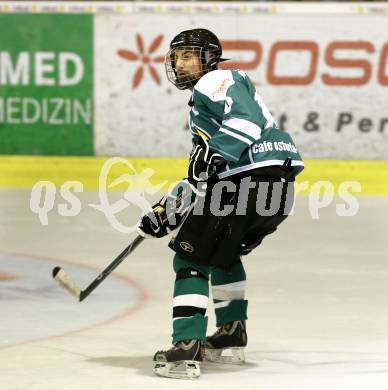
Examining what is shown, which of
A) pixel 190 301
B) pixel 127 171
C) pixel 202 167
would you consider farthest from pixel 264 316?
pixel 127 171

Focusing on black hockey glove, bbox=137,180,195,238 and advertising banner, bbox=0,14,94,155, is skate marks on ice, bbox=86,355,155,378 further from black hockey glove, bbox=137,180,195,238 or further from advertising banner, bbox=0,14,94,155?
advertising banner, bbox=0,14,94,155

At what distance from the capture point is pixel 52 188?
9.95 meters

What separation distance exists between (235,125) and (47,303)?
182cm

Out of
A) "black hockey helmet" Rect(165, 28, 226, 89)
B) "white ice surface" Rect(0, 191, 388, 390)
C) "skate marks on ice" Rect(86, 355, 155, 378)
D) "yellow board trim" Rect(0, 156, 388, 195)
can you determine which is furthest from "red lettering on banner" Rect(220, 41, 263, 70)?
"skate marks on ice" Rect(86, 355, 155, 378)

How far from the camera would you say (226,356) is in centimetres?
482

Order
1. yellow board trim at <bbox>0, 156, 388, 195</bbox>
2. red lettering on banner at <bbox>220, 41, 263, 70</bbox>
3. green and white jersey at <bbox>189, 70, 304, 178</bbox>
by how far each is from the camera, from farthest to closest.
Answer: red lettering on banner at <bbox>220, 41, 263, 70</bbox> < yellow board trim at <bbox>0, 156, 388, 195</bbox> < green and white jersey at <bbox>189, 70, 304, 178</bbox>

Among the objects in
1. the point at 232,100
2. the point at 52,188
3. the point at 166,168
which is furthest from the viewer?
the point at 166,168

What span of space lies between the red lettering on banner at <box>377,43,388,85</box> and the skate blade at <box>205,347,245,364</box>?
254 inches

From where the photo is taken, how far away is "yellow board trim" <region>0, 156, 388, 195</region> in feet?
34.0

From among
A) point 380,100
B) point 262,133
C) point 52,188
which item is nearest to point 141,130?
point 52,188

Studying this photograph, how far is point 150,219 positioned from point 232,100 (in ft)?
1.64

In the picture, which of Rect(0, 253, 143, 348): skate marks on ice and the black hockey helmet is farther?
Rect(0, 253, 143, 348): skate marks on ice

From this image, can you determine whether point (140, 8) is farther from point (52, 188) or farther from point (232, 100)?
point (232, 100)

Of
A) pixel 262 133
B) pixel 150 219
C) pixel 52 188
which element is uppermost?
pixel 262 133
